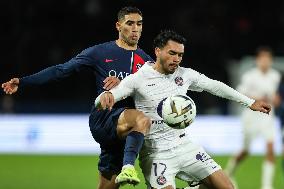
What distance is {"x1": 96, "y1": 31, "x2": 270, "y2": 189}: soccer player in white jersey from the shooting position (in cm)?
631

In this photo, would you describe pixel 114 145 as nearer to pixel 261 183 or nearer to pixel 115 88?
pixel 115 88

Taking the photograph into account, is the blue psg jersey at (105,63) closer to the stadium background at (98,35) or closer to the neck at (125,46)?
the neck at (125,46)

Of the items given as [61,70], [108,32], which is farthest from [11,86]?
[108,32]

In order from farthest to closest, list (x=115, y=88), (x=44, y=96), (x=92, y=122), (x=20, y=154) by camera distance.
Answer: (x=44, y=96) < (x=20, y=154) < (x=92, y=122) < (x=115, y=88)

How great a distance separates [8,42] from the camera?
57.0ft

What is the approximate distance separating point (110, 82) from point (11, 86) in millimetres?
898

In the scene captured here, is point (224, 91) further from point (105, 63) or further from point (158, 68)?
point (105, 63)

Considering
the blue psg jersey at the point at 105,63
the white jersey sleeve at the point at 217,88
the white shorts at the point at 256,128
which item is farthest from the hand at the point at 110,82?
the white shorts at the point at 256,128

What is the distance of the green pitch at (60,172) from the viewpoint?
412 inches

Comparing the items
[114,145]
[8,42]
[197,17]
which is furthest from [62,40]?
[114,145]

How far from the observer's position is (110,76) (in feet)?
21.9

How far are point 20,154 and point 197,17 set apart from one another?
5583mm

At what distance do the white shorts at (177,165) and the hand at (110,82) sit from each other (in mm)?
684

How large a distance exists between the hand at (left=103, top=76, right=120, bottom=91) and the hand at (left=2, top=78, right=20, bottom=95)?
0.80 meters
